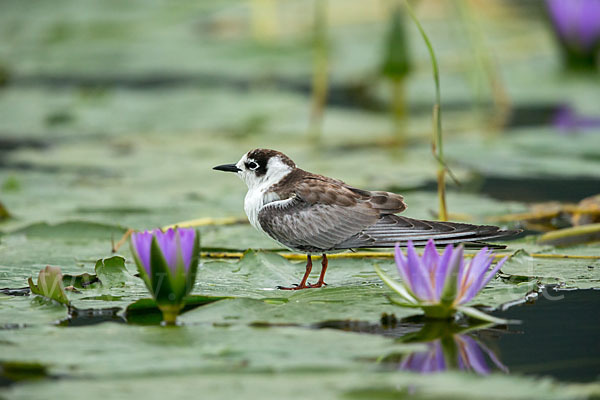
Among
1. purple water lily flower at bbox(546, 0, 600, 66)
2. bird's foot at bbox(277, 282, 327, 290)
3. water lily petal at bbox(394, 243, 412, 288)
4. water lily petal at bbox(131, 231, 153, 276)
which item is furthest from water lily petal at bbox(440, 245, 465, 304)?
purple water lily flower at bbox(546, 0, 600, 66)

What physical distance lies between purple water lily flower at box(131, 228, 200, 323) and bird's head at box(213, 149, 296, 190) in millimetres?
1081

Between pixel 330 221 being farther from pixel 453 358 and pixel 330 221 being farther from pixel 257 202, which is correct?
pixel 453 358

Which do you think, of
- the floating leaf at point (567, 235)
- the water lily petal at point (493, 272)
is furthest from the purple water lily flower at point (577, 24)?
the water lily petal at point (493, 272)

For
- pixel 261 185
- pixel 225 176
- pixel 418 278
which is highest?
pixel 225 176

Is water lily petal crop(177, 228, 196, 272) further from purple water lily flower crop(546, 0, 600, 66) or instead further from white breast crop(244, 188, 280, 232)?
purple water lily flower crop(546, 0, 600, 66)

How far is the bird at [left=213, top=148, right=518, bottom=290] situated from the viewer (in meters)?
4.07

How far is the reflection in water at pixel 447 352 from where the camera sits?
3006 mm

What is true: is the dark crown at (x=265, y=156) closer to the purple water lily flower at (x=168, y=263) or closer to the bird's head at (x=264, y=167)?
the bird's head at (x=264, y=167)

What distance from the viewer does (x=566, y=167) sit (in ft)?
21.7

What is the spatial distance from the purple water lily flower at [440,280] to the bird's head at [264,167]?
1.24 m

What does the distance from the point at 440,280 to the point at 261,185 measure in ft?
4.70

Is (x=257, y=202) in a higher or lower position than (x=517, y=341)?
higher

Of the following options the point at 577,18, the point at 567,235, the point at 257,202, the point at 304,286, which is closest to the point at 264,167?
the point at 257,202

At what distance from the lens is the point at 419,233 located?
404 cm
